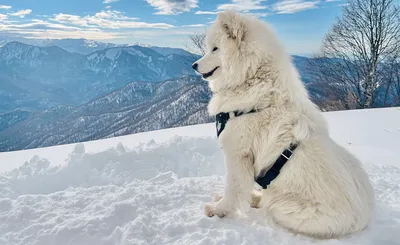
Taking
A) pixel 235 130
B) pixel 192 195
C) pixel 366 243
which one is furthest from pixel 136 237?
pixel 366 243

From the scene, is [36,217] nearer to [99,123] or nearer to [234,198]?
[234,198]

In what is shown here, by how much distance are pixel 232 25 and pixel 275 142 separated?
4.30 feet

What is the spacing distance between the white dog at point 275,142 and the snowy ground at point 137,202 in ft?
0.70

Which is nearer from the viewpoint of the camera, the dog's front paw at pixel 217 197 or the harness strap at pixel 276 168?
the harness strap at pixel 276 168

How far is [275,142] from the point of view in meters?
2.69

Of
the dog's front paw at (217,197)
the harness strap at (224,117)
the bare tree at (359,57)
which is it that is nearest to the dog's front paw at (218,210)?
the dog's front paw at (217,197)

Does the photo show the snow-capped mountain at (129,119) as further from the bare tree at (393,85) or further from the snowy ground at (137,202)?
the snowy ground at (137,202)

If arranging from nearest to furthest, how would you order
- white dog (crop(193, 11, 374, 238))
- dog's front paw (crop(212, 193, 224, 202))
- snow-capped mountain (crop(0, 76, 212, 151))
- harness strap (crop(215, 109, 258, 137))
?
white dog (crop(193, 11, 374, 238)), harness strap (crop(215, 109, 258, 137)), dog's front paw (crop(212, 193, 224, 202)), snow-capped mountain (crop(0, 76, 212, 151))

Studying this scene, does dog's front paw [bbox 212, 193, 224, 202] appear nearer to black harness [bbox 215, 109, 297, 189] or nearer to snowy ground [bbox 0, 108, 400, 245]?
snowy ground [bbox 0, 108, 400, 245]

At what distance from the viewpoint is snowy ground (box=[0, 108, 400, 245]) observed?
2627 millimetres

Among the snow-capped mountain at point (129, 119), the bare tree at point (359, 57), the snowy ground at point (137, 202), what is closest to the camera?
the snowy ground at point (137, 202)

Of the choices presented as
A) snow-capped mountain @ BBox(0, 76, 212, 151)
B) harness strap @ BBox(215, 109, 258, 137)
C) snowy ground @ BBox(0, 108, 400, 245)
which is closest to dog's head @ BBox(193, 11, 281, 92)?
harness strap @ BBox(215, 109, 258, 137)

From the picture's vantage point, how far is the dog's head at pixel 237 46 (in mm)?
2932

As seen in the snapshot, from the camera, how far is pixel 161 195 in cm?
346
